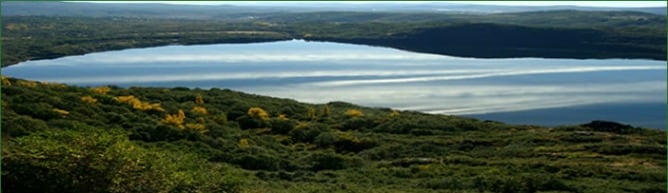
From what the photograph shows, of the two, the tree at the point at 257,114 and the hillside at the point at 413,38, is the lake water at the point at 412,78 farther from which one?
the tree at the point at 257,114

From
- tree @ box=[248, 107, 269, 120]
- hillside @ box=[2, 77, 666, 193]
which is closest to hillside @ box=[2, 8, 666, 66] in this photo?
tree @ box=[248, 107, 269, 120]

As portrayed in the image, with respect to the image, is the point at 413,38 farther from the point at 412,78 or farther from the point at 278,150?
the point at 278,150

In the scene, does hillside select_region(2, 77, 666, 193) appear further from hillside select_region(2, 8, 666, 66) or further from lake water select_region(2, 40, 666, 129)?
hillside select_region(2, 8, 666, 66)

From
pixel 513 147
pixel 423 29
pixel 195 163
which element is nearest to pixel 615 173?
pixel 513 147

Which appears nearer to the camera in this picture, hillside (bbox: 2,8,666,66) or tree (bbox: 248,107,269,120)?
tree (bbox: 248,107,269,120)

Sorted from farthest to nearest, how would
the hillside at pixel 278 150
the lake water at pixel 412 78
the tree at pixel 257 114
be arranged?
the lake water at pixel 412 78 → the tree at pixel 257 114 → the hillside at pixel 278 150

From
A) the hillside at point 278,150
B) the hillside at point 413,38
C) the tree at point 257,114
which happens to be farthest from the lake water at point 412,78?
the tree at point 257,114
